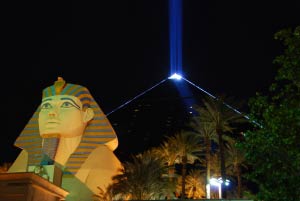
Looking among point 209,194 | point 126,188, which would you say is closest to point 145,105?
point 209,194

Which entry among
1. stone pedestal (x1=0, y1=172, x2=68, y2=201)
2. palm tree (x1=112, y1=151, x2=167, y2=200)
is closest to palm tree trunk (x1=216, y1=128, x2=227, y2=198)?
palm tree (x1=112, y1=151, x2=167, y2=200)

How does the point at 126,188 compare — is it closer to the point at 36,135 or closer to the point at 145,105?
the point at 36,135

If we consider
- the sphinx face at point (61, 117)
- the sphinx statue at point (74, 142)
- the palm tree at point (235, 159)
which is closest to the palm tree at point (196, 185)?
the palm tree at point (235, 159)

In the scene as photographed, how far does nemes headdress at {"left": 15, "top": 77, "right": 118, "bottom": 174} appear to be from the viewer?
28000 mm

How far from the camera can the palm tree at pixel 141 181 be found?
25.7 meters

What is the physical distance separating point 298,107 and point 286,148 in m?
0.99

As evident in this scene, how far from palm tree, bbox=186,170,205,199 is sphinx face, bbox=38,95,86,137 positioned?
14.3m

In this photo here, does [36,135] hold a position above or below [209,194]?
above

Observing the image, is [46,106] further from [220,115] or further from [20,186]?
[20,186]

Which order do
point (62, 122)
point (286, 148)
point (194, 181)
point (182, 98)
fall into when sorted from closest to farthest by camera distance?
point (286, 148)
point (62, 122)
point (194, 181)
point (182, 98)

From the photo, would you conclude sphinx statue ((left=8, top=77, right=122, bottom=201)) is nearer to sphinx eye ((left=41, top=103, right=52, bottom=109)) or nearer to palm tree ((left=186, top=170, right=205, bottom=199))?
sphinx eye ((left=41, top=103, right=52, bottom=109))

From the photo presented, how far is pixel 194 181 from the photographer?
129 ft

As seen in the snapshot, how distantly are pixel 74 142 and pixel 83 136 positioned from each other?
26.4 inches

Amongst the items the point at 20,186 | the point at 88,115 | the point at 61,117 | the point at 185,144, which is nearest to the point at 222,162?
the point at 185,144
